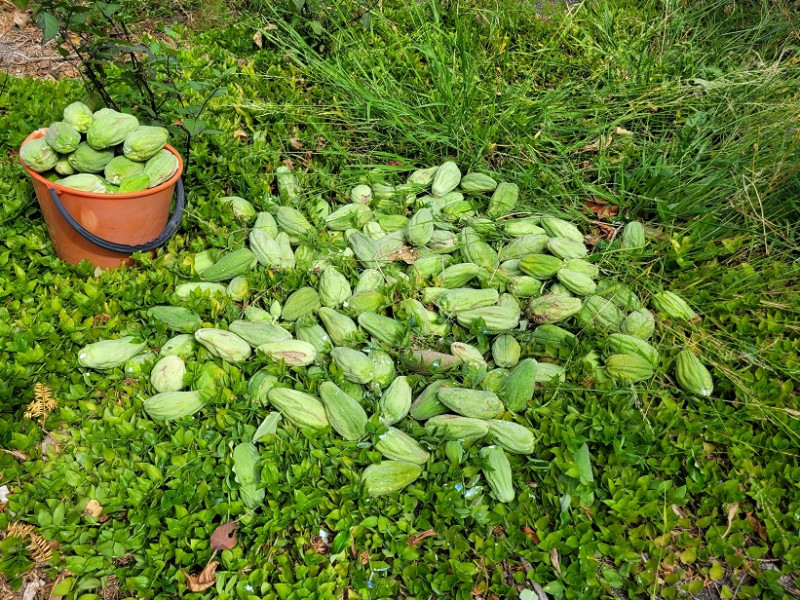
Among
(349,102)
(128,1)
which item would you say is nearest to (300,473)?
(349,102)

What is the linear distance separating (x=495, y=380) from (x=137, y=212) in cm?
167

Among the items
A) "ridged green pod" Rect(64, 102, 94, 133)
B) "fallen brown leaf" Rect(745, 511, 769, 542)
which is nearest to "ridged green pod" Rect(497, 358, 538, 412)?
"fallen brown leaf" Rect(745, 511, 769, 542)

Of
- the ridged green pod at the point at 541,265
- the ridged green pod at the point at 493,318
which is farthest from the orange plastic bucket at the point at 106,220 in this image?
the ridged green pod at the point at 541,265

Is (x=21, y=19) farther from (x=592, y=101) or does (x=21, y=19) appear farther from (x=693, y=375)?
(x=693, y=375)

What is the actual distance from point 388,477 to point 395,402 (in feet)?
0.99

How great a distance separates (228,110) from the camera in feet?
12.6

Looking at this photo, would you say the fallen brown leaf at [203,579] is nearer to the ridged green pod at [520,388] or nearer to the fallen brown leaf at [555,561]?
the fallen brown leaf at [555,561]

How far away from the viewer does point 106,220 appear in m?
2.71

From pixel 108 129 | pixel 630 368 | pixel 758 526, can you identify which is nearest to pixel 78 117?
pixel 108 129

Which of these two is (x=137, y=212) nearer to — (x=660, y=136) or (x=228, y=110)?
(x=228, y=110)

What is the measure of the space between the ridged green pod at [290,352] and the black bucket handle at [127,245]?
772 mm

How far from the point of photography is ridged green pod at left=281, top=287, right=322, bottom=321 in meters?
2.81

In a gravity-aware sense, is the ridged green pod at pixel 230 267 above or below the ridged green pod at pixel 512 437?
below

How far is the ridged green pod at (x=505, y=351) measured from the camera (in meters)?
2.69
